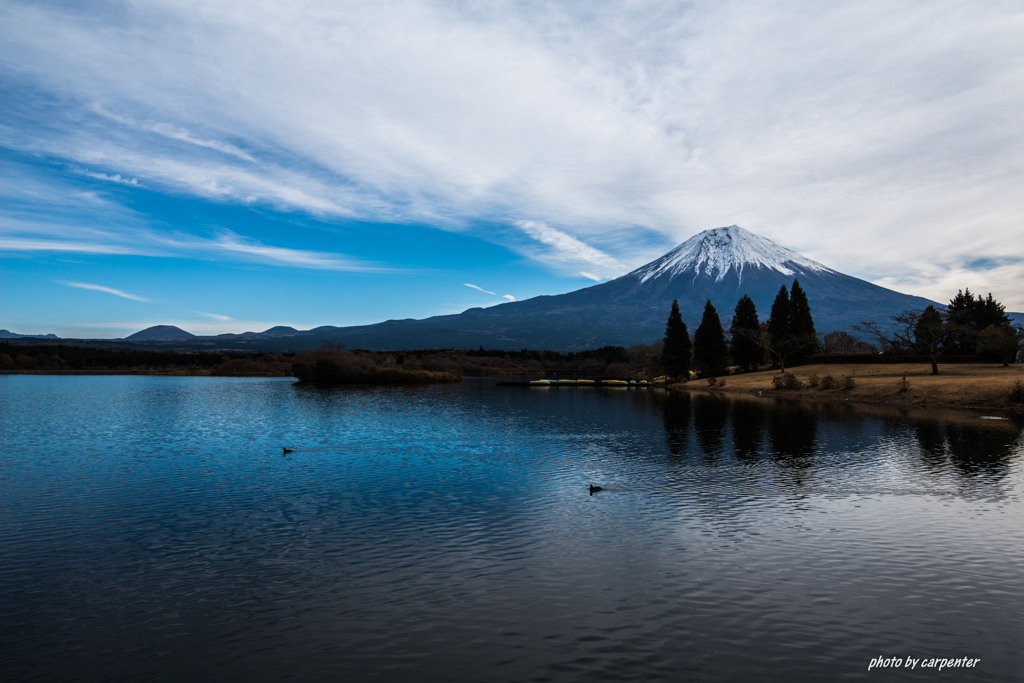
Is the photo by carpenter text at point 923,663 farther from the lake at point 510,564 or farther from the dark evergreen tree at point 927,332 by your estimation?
the dark evergreen tree at point 927,332

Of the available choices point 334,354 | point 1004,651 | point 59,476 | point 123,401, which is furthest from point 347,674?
point 334,354

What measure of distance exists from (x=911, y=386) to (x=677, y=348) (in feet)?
154

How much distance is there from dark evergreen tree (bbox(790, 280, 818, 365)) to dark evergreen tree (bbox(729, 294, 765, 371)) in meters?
5.42

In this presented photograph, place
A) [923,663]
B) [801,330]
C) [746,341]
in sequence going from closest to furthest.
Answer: [923,663] → [801,330] → [746,341]

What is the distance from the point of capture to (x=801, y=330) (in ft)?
304

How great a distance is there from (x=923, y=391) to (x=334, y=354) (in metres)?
88.2

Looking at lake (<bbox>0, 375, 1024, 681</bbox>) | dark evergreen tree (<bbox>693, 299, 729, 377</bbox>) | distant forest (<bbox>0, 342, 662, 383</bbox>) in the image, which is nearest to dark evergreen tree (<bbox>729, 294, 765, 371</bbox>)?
dark evergreen tree (<bbox>693, 299, 729, 377</bbox>)

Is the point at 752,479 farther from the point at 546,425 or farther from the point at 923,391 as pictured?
the point at 923,391

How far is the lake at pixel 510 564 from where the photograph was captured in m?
8.60

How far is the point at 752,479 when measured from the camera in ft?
70.9

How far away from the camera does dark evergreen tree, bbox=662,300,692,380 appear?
328 feet

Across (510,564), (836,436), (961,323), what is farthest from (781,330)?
(510,564)

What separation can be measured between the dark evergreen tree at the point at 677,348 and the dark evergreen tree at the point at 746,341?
305 inches

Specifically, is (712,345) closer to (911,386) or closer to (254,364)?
(911,386)
